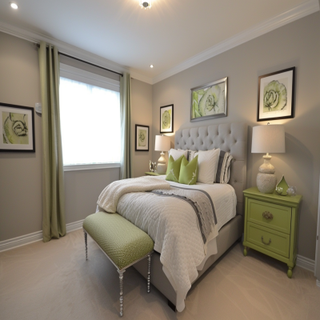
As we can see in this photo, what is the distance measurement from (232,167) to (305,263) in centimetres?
132

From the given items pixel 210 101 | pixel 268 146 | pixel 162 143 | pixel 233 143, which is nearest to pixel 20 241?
pixel 162 143

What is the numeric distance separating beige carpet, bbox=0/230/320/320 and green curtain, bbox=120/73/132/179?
1.64m

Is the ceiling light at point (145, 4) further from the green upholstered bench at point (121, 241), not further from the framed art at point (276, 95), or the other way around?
the green upholstered bench at point (121, 241)

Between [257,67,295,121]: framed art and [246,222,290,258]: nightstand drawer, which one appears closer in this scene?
[246,222,290,258]: nightstand drawer

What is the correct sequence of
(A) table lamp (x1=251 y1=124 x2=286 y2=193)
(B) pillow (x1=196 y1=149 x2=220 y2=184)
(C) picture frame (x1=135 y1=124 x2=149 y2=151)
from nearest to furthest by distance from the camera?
1. (A) table lamp (x1=251 y1=124 x2=286 y2=193)
2. (B) pillow (x1=196 y1=149 x2=220 y2=184)
3. (C) picture frame (x1=135 y1=124 x2=149 y2=151)

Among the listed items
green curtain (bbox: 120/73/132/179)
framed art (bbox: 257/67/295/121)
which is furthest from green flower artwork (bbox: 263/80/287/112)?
green curtain (bbox: 120/73/132/179)

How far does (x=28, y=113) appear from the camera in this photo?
2.24 meters

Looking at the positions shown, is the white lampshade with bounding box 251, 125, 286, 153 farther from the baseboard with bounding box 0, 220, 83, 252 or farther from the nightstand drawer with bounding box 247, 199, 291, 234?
the baseboard with bounding box 0, 220, 83, 252

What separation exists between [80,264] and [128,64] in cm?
→ 329

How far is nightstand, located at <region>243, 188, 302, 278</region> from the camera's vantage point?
1659 millimetres

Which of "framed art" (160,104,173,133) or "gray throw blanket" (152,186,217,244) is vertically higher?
"framed art" (160,104,173,133)

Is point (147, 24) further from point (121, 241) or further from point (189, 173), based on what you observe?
point (121, 241)

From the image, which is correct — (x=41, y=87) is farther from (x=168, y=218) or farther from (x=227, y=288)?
(x=227, y=288)

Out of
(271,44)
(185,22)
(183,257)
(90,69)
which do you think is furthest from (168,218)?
(90,69)
